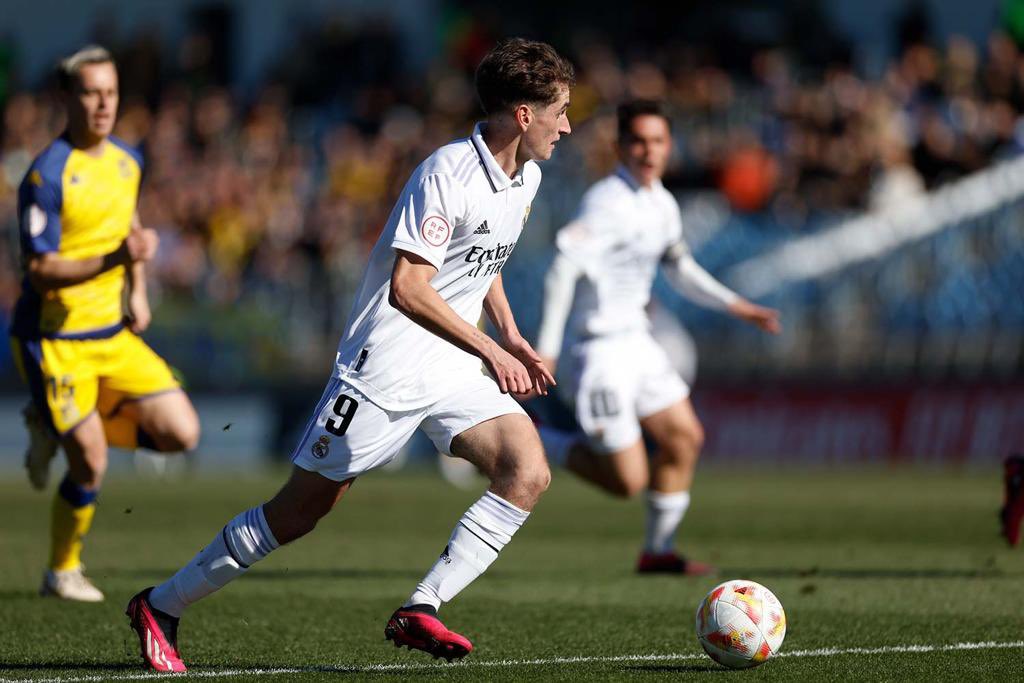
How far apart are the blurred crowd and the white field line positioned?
43.8ft

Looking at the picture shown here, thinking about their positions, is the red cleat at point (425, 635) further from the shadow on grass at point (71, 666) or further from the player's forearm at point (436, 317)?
the shadow on grass at point (71, 666)

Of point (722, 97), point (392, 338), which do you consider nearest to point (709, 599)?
point (392, 338)

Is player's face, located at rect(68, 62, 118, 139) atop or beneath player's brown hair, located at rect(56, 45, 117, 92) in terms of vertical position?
beneath

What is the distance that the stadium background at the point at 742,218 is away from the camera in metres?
18.9

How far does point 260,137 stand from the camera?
23375 millimetres

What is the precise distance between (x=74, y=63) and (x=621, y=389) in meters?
3.55

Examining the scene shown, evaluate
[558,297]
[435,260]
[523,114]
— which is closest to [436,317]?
[435,260]

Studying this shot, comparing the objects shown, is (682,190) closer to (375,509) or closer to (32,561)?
(375,509)

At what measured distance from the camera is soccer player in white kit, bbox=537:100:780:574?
9891 millimetres

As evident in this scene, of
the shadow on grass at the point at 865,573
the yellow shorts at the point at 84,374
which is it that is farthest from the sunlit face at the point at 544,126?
the shadow on grass at the point at 865,573

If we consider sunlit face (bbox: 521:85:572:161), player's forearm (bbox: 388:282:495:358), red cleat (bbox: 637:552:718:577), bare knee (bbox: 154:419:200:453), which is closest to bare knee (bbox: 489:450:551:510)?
player's forearm (bbox: 388:282:495:358)

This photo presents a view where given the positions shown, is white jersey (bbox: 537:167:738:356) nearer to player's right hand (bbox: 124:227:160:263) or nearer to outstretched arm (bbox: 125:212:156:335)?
outstretched arm (bbox: 125:212:156:335)

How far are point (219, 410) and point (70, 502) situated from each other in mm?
11585

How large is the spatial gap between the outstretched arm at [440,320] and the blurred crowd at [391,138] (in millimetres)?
14241
